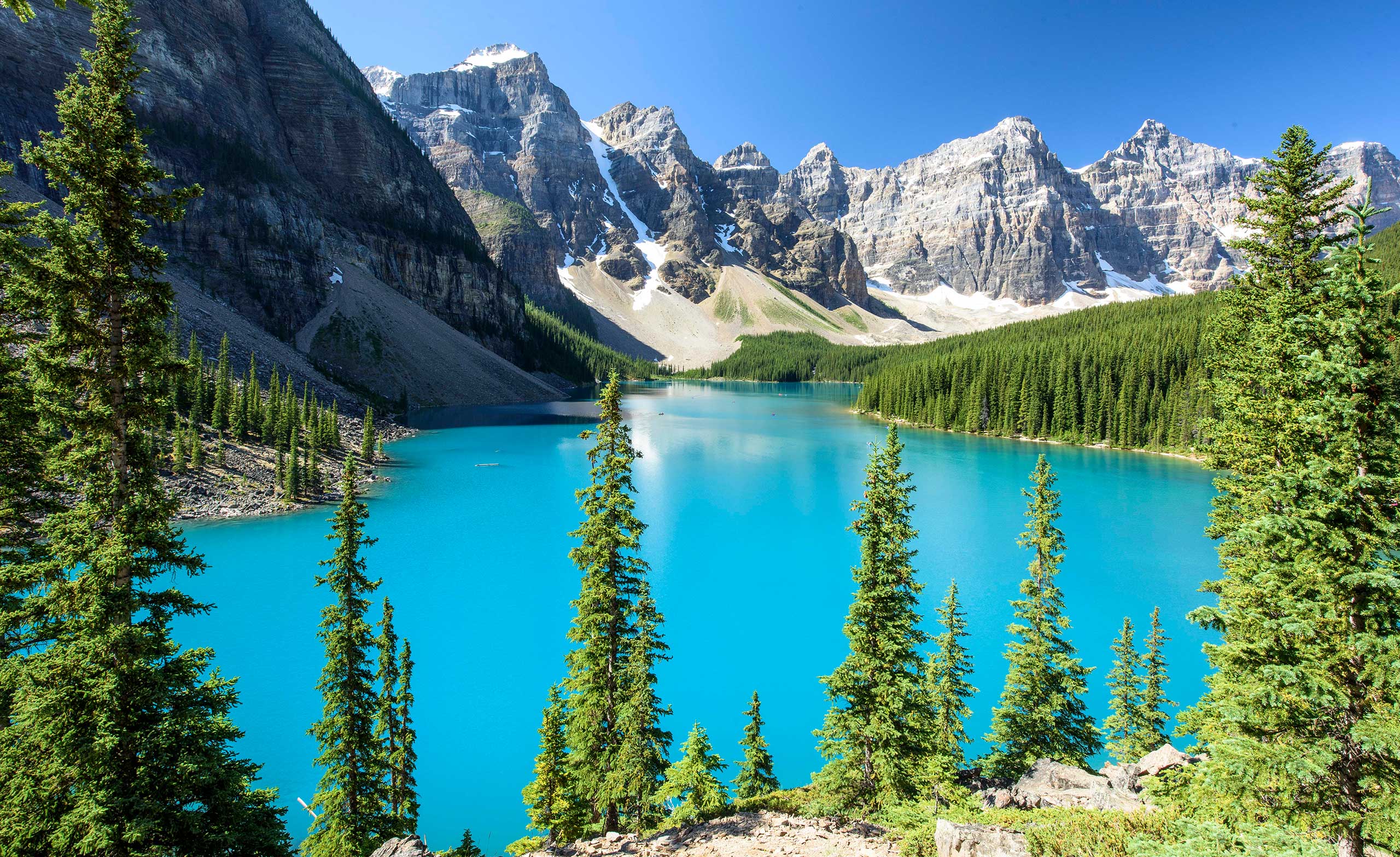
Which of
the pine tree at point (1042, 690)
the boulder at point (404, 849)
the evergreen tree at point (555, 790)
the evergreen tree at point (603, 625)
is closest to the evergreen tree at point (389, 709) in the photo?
the evergreen tree at point (555, 790)

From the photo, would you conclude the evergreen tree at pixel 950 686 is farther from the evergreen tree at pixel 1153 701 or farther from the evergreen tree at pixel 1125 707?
the evergreen tree at pixel 1153 701

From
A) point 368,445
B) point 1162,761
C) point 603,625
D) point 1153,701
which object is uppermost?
point 603,625

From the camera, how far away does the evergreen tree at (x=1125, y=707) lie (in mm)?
15969

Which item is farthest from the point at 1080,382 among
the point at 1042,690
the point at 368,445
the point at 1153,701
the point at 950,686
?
the point at 368,445

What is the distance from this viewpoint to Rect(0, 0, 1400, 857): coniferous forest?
22.7 ft

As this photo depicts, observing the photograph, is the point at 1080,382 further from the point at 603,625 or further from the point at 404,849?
the point at 404,849

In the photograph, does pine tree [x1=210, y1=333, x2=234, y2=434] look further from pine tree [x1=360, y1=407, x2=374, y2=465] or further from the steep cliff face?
the steep cliff face

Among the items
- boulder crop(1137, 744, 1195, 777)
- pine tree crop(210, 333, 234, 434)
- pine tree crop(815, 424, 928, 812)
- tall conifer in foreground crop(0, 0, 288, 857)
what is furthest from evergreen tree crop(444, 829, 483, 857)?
pine tree crop(210, 333, 234, 434)

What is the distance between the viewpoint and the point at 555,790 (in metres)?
14.1

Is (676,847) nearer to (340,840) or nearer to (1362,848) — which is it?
(340,840)

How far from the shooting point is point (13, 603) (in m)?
8.32

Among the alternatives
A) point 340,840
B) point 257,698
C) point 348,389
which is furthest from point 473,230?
point 340,840

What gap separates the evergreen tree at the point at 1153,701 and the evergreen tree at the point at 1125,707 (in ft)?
0.30

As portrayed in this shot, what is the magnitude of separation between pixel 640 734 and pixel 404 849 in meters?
4.69
